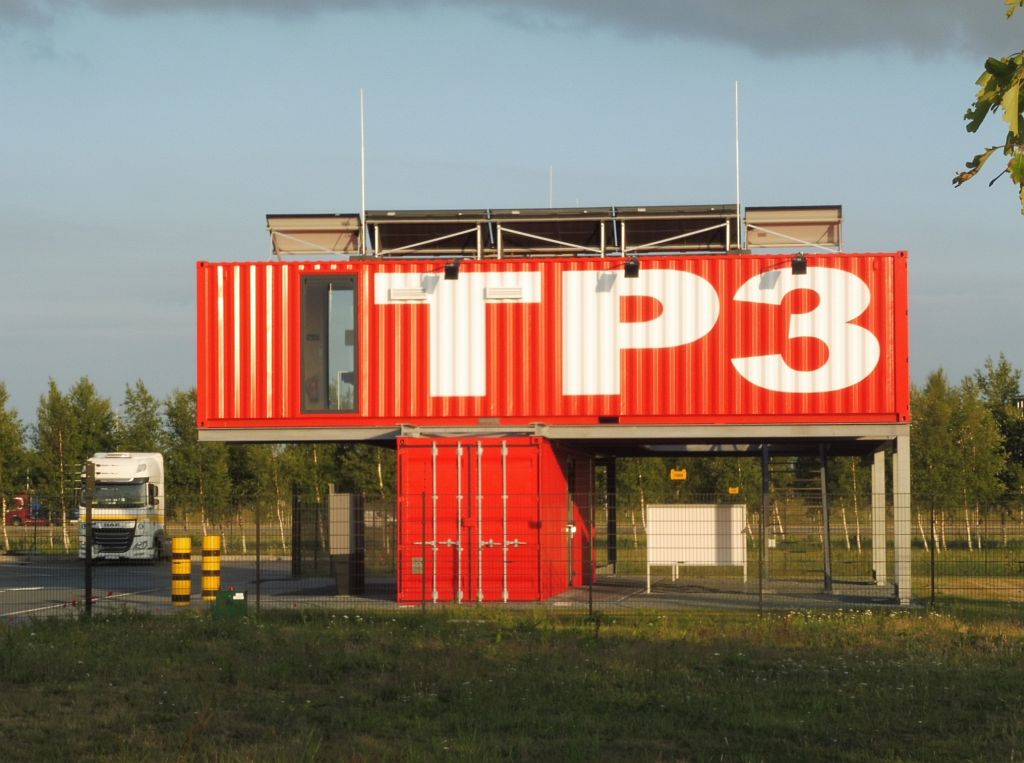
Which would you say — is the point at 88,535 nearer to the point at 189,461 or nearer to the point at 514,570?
the point at 514,570

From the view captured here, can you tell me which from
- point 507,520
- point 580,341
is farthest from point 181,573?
point 580,341

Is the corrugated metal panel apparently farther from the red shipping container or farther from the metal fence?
the metal fence

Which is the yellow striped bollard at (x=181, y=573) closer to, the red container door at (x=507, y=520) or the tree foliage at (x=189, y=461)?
the red container door at (x=507, y=520)

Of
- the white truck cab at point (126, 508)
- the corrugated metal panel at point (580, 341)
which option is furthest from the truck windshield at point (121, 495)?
the corrugated metal panel at point (580, 341)

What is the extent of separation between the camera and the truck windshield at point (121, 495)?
3884 cm

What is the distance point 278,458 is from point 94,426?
7712 millimetres

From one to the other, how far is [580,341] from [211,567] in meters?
7.30

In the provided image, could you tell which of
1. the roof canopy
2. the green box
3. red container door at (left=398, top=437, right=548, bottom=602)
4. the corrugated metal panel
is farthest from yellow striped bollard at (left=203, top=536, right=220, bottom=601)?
the roof canopy

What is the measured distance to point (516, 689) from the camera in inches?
486

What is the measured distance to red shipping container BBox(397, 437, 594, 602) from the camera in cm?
2180

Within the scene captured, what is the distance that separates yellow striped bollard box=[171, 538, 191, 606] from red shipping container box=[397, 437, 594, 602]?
11.1ft

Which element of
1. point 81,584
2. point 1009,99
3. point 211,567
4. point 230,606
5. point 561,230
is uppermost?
point 561,230

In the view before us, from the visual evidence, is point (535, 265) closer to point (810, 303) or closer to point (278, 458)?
Result: point (810, 303)

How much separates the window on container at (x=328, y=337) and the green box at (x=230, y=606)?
5.75 meters
